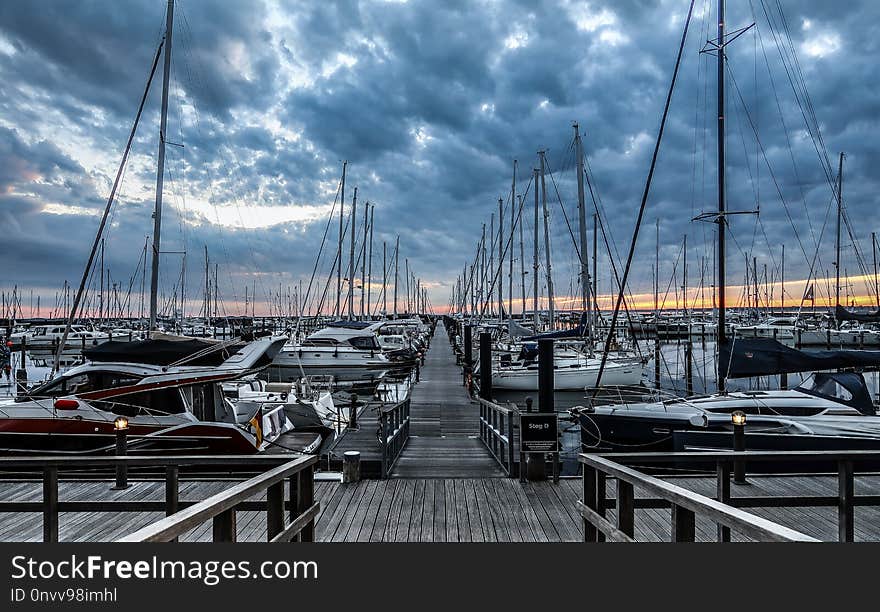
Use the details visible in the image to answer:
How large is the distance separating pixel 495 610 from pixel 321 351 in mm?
28557

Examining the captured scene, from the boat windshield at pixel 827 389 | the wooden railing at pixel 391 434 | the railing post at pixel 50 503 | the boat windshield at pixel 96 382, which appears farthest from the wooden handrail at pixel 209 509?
the boat windshield at pixel 827 389

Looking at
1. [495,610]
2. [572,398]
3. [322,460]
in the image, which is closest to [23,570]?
[495,610]

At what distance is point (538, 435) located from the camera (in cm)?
817

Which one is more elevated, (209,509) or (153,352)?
(153,352)

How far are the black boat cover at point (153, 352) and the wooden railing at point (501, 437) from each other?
Answer: 567 centimetres

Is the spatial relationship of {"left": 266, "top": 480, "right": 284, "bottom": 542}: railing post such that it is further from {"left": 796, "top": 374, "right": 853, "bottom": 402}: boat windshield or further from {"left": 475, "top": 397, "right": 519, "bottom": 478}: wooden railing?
{"left": 796, "top": 374, "right": 853, "bottom": 402}: boat windshield

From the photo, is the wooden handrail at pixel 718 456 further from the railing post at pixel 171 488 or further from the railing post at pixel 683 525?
the railing post at pixel 171 488

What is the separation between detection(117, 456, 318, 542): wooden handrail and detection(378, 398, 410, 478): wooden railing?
15.6 ft

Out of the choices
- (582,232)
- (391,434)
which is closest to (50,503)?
(391,434)

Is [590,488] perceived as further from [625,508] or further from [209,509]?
[209,509]

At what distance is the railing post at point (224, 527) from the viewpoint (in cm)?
307

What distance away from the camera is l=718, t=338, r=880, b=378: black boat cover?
1195 cm

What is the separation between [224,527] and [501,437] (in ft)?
22.4

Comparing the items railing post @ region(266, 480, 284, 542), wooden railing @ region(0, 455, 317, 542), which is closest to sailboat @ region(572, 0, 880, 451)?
wooden railing @ region(0, 455, 317, 542)
